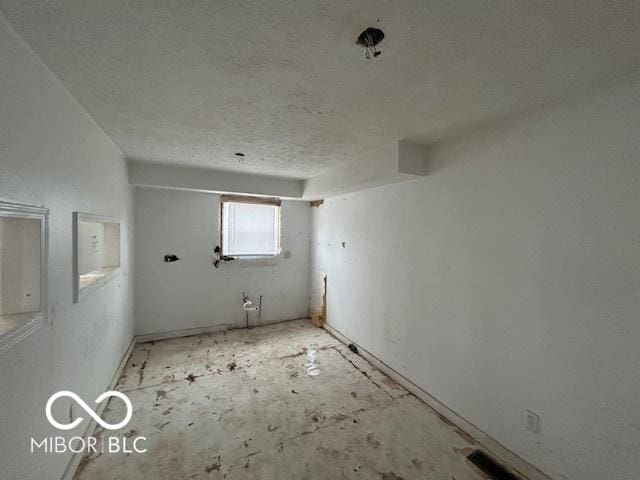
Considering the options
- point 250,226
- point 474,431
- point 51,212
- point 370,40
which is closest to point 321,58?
point 370,40

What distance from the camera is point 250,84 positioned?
1400 millimetres

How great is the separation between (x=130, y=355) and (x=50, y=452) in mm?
2023

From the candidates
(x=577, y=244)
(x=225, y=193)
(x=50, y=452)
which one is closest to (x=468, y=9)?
(x=577, y=244)

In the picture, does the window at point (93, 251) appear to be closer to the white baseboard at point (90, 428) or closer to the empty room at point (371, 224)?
the empty room at point (371, 224)

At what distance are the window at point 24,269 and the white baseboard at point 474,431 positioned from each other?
2.80 m

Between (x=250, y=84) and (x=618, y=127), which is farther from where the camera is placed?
(x=250, y=84)

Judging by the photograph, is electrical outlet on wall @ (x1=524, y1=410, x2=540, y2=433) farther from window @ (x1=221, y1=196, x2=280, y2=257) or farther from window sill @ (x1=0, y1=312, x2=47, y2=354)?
window @ (x1=221, y1=196, x2=280, y2=257)

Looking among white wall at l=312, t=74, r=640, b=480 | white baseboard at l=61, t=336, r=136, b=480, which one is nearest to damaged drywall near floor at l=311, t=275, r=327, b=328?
white wall at l=312, t=74, r=640, b=480

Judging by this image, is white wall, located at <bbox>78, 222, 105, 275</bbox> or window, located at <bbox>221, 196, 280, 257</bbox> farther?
window, located at <bbox>221, 196, 280, 257</bbox>

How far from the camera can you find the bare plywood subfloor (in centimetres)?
166

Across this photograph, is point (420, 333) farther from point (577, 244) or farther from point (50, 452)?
point (50, 452)

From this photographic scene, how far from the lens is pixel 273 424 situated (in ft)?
6.72

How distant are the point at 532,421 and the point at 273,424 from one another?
6.01 ft

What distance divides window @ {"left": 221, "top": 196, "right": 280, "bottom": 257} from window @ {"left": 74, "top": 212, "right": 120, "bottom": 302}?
1.47m
